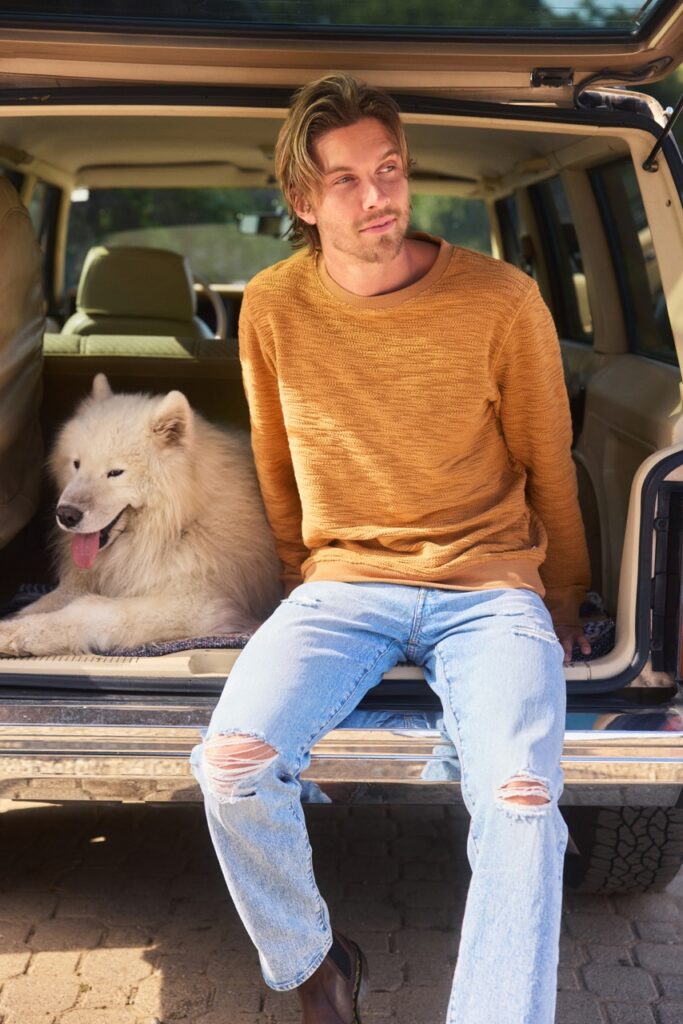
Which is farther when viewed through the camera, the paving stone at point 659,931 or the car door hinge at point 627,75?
the paving stone at point 659,931

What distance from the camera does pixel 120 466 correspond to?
11.6 ft

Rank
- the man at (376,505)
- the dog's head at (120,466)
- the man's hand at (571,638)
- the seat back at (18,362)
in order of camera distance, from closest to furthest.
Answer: the man at (376,505)
the man's hand at (571,638)
the dog's head at (120,466)
the seat back at (18,362)

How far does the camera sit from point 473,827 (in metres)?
2.61

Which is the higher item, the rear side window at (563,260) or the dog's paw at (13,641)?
the rear side window at (563,260)

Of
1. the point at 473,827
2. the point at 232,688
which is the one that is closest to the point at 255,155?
the point at 232,688

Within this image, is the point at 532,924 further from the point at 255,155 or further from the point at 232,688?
the point at 255,155

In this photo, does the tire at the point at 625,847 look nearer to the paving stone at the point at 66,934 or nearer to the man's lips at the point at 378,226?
the paving stone at the point at 66,934

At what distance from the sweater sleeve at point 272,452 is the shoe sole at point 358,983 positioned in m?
1.10

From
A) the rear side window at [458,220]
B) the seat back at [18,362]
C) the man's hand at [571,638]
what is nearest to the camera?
the man's hand at [571,638]

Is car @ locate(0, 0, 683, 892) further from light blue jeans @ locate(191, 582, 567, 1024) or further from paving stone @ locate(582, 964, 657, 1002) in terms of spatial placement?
paving stone @ locate(582, 964, 657, 1002)

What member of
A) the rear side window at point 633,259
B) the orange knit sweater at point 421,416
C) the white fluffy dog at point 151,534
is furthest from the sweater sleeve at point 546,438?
the rear side window at point 633,259

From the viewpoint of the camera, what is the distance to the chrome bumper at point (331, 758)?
2.83 meters

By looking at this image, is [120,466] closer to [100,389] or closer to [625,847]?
[100,389]

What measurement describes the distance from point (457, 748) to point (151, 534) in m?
1.25
